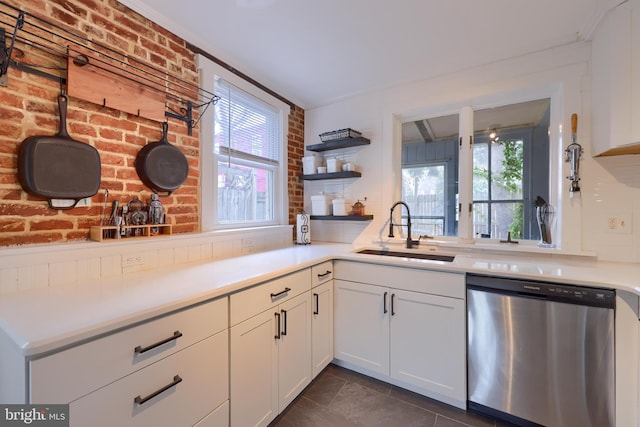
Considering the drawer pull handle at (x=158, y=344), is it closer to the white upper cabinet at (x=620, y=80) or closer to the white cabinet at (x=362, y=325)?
the white cabinet at (x=362, y=325)

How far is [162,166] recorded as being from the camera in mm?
1720

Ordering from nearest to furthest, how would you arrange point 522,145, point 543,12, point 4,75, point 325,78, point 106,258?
point 4,75 → point 106,258 → point 543,12 → point 522,145 → point 325,78

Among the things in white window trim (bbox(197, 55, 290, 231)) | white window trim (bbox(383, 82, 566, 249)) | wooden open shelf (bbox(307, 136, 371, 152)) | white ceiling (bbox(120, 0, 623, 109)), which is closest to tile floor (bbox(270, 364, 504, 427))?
white window trim (bbox(383, 82, 566, 249))

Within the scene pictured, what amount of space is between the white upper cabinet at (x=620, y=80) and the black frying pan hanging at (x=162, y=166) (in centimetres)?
270

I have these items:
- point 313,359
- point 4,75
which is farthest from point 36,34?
→ point 313,359

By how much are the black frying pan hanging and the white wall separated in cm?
160

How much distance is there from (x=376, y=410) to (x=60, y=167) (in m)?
2.26

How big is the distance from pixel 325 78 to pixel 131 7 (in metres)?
1.48

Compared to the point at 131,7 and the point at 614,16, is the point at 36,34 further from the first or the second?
the point at 614,16

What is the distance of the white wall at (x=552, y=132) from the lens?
183 centimetres

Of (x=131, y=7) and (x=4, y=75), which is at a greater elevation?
(x=131, y=7)

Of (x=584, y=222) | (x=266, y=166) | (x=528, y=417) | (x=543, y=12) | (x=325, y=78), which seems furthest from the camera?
(x=266, y=166)

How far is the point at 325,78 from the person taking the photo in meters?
2.49

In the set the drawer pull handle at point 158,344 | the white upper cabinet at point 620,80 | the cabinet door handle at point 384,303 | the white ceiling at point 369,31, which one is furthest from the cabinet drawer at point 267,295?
the white upper cabinet at point 620,80
